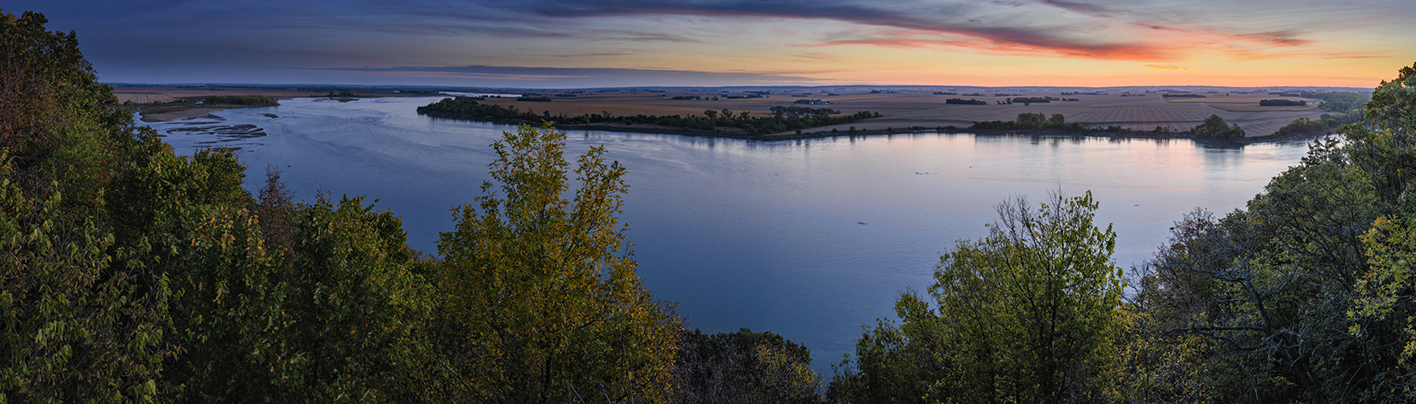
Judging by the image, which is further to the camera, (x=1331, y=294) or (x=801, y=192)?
(x=801, y=192)

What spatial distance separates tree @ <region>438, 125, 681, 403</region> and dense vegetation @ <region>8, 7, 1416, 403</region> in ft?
0.10

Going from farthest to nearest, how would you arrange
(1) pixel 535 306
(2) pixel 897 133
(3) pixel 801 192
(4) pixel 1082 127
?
(2) pixel 897 133, (4) pixel 1082 127, (3) pixel 801 192, (1) pixel 535 306

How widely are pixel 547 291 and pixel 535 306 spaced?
0.73 feet

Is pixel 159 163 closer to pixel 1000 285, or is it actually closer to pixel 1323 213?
pixel 1000 285

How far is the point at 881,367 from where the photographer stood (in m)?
14.5

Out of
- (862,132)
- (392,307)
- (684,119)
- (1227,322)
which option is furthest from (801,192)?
(684,119)

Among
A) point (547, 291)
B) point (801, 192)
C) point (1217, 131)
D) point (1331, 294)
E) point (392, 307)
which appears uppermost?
point (1217, 131)

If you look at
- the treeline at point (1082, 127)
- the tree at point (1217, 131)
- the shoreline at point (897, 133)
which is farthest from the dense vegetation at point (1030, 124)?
the tree at point (1217, 131)

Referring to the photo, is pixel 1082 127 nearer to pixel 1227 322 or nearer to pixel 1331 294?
pixel 1227 322

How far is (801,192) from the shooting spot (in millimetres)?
47531

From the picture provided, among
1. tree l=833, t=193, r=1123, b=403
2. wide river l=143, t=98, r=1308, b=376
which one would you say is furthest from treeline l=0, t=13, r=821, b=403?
wide river l=143, t=98, r=1308, b=376

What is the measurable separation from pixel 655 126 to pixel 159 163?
3208 inches

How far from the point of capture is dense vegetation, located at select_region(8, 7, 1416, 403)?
22.5 feet

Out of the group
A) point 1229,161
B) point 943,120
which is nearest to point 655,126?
point 943,120
